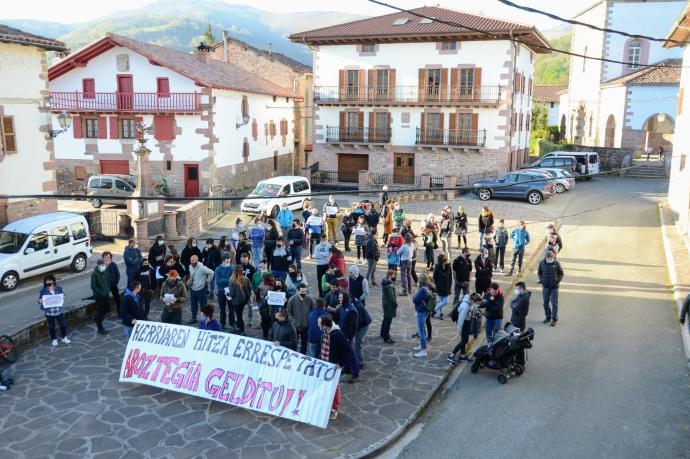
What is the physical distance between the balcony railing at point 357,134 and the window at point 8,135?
22006mm

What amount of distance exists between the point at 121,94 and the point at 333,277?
2565cm

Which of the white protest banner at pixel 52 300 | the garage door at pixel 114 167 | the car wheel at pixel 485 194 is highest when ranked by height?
the garage door at pixel 114 167

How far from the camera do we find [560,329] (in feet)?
43.4

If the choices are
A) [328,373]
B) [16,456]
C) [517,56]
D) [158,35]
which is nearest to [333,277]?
[328,373]

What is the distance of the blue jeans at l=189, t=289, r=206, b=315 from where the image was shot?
1313 centimetres

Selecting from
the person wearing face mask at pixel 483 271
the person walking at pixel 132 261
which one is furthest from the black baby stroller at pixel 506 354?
the person walking at pixel 132 261

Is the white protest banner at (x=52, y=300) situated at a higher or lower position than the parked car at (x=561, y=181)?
lower

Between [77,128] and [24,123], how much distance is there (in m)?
15.5

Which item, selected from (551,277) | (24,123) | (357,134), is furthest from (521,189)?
(24,123)

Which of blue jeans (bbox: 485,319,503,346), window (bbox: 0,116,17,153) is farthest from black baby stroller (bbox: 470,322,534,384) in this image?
window (bbox: 0,116,17,153)

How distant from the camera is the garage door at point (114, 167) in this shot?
34.3 m

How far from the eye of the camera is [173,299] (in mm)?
11570

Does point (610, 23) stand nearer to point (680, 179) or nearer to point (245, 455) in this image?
point (680, 179)

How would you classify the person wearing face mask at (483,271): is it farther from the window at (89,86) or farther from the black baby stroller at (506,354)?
the window at (89,86)
